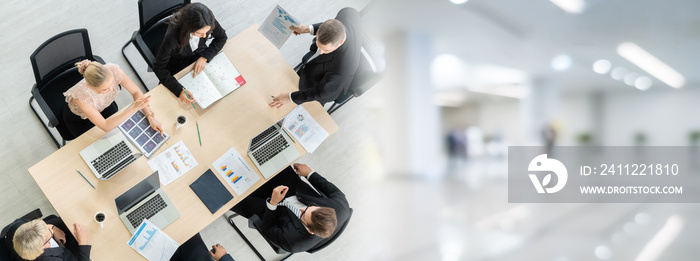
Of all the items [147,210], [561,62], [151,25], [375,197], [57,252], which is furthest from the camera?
[151,25]

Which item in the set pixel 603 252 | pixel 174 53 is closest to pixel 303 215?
pixel 174 53

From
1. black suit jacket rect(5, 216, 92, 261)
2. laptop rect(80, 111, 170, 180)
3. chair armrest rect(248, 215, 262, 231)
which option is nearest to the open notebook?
laptop rect(80, 111, 170, 180)

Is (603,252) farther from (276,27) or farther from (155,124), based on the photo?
(155,124)

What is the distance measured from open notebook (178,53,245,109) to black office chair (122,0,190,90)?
28 centimetres

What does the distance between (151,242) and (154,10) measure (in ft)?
3.24

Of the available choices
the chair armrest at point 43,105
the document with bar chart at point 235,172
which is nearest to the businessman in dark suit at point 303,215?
the document with bar chart at point 235,172

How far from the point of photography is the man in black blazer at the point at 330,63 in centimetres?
156

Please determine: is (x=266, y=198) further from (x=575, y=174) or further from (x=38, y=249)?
(x=575, y=174)

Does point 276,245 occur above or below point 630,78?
below

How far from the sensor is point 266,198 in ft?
6.49

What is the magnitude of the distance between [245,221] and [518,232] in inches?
62.2

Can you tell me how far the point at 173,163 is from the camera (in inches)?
68.1

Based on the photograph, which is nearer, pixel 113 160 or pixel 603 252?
pixel 603 252

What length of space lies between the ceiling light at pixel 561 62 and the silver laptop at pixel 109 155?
4.89 ft
